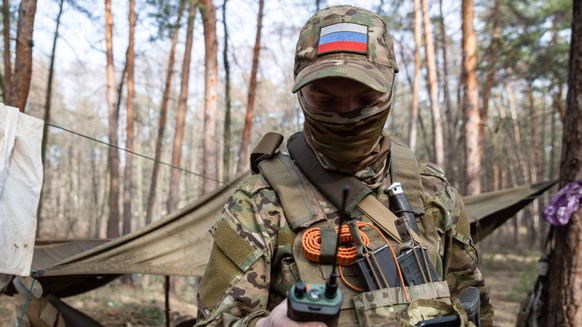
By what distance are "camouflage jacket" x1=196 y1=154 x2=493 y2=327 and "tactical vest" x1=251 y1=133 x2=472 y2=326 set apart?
12 millimetres

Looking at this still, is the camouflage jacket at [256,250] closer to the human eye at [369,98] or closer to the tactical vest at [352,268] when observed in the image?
the tactical vest at [352,268]

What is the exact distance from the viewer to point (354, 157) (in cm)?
134

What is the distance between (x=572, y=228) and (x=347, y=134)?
2487 millimetres

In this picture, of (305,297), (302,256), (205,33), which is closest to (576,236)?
(302,256)

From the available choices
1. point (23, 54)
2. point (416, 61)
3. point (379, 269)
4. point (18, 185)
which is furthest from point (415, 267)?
point (416, 61)

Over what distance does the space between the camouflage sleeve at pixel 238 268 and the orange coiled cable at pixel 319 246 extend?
0.30 ft

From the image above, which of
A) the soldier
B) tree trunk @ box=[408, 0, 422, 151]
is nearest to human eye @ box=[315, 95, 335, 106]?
the soldier

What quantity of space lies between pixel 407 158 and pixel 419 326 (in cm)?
51

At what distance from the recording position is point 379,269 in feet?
3.91

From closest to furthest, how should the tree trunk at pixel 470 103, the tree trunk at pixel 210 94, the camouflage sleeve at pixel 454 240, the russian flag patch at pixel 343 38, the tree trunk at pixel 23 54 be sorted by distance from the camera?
the russian flag patch at pixel 343 38 < the camouflage sleeve at pixel 454 240 < the tree trunk at pixel 23 54 < the tree trunk at pixel 470 103 < the tree trunk at pixel 210 94

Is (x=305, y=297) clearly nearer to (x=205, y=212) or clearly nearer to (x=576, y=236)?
(x=576, y=236)

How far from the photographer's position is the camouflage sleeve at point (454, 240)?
4.58ft

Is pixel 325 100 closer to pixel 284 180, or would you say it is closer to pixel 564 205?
pixel 284 180

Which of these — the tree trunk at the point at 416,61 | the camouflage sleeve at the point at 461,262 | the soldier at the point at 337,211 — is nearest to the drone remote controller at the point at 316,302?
the soldier at the point at 337,211
